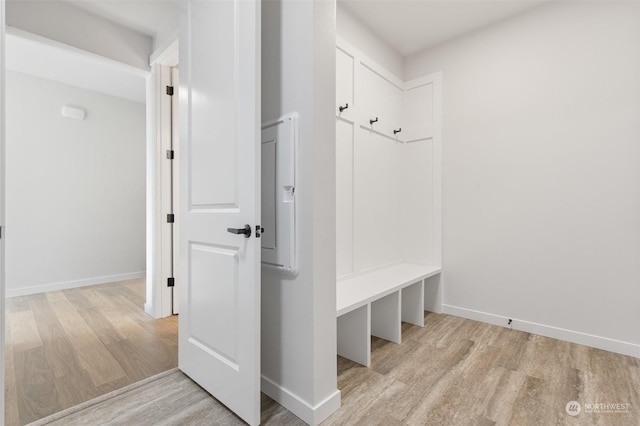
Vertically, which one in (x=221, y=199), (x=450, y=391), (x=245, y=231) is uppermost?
(x=221, y=199)

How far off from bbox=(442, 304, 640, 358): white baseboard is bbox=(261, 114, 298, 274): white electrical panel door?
1982 millimetres

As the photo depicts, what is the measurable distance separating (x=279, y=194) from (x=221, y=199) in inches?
10.9

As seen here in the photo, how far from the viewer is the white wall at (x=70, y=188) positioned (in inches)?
138

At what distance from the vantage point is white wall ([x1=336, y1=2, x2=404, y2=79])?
238 cm

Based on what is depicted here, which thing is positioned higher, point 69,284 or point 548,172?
point 548,172

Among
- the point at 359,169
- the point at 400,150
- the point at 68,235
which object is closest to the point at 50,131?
the point at 68,235

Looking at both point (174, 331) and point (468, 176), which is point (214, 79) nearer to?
point (174, 331)

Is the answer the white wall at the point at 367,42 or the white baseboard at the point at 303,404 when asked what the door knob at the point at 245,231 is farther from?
the white wall at the point at 367,42

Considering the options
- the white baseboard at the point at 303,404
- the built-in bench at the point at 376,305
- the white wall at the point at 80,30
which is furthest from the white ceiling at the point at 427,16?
the white baseboard at the point at 303,404

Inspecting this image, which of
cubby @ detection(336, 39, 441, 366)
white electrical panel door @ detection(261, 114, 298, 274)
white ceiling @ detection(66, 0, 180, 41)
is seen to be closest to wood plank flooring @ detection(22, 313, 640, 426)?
cubby @ detection(336, 39, 441, 366)

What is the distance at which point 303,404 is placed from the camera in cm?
142

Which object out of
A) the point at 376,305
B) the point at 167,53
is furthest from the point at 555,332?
the point at 167,53

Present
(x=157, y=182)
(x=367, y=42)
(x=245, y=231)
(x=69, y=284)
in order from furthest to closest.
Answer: (x=69, y=284), (x=157, y=182), (x=367, y=42), (x=245, y=231)

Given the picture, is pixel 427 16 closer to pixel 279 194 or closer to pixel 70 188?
pixel 279 194
